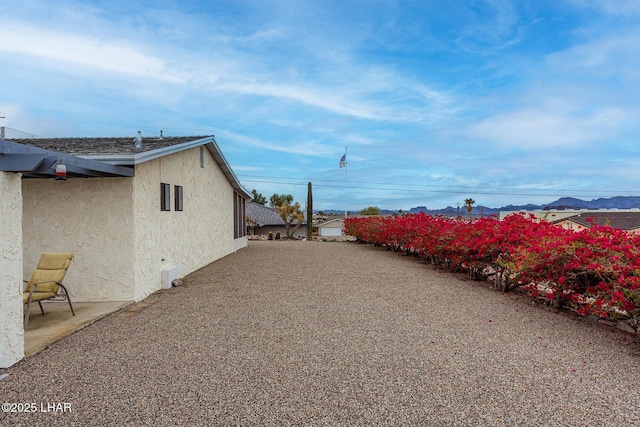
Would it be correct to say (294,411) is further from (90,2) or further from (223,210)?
(223,210)

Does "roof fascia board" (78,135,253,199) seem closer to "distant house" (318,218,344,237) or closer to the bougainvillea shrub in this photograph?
the bougainvillea shrub

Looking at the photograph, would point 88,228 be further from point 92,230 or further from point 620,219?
point 620,219

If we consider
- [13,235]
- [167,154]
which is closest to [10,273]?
[13,235]

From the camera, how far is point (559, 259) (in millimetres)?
5938

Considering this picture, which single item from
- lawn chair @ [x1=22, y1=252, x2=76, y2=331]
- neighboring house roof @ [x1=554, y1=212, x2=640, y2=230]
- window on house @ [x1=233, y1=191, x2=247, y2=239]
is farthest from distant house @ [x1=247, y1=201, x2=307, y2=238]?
lawn chair @ [x1=22, y1=252, x2=76, y2=331]

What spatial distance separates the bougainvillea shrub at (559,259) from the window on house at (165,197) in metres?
7.24

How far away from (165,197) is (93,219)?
6.15 ft

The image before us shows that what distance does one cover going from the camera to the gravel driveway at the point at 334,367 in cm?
309

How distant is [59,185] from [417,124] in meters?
20.0

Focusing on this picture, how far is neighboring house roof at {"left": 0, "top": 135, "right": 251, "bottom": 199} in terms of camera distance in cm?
641

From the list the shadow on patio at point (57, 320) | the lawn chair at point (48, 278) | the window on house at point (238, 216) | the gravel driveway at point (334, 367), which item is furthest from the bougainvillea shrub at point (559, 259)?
the window on house at point (238, 216)

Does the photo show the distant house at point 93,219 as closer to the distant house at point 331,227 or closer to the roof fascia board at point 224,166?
the roof fascia board at point 224,166

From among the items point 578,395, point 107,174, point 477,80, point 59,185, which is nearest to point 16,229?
point 107,174

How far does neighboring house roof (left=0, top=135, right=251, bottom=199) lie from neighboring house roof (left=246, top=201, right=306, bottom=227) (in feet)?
61.2
